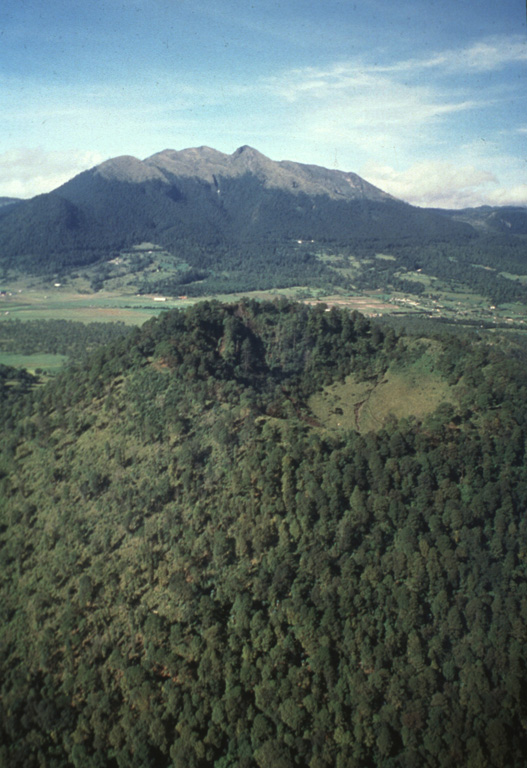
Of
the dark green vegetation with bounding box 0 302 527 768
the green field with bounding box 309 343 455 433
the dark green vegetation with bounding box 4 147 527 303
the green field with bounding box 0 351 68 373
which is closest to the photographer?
the dark green vegetation with bounding box 0 302 527 768

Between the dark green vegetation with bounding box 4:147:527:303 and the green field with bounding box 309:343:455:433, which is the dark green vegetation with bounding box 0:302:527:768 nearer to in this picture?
the green field with bounding box 309:343:455:433

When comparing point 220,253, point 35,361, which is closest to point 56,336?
point 35,361

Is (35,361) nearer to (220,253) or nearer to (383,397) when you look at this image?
(383,397)

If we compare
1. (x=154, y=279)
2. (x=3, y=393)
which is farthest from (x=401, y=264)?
(x=3, y=393)

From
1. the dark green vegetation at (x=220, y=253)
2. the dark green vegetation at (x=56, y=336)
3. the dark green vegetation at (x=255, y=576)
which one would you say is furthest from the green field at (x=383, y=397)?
the dark green vegetation at (x=220, y=253)

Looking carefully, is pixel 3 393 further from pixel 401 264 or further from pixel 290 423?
pixel 401 264

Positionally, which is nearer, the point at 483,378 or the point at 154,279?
the point at 483,378

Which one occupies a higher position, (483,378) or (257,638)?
(483,378)

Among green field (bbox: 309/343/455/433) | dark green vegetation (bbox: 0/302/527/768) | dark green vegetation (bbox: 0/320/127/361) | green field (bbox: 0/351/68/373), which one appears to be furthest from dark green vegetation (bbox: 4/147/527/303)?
dark green vegetation (bbox: 0/302/527/768)
